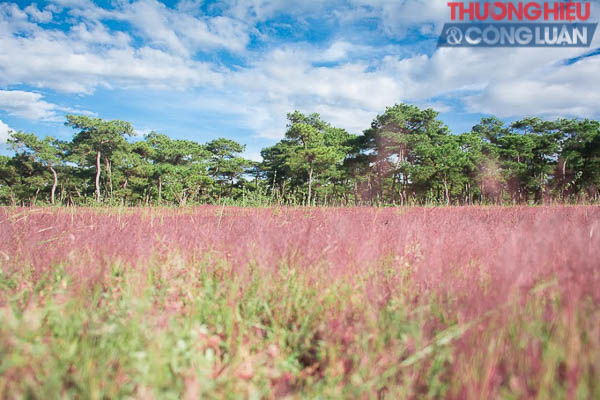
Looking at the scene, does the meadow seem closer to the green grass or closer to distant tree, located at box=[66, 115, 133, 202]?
the green grass

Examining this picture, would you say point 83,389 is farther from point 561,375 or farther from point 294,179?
point 294,179

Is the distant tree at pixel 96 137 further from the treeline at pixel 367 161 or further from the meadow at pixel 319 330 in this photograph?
the meadow at pixel 319 330

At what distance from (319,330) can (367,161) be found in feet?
133

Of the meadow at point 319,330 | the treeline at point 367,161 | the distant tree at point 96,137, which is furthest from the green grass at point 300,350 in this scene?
the distant tree at point 96,137

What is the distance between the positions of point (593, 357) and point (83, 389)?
2148mm

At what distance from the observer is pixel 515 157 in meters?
40.1

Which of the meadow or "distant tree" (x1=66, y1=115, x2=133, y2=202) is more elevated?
"distant tree" (x1=66, y1=115, x2=133, y2=202)

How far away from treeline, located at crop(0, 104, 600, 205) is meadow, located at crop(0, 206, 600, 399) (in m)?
31.2

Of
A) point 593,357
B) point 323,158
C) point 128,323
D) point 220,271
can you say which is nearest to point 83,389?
point 128,323

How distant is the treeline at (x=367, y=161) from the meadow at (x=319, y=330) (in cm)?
3124

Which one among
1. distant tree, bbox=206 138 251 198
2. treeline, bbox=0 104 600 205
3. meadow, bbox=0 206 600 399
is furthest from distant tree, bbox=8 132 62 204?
meadow, bbox=0 206 600 399

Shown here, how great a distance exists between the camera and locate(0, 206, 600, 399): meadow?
4.34 ft

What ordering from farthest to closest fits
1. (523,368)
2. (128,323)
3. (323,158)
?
(323,158)
(128,323)
(523,368)

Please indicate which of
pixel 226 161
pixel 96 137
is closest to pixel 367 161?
pixel 226 161
